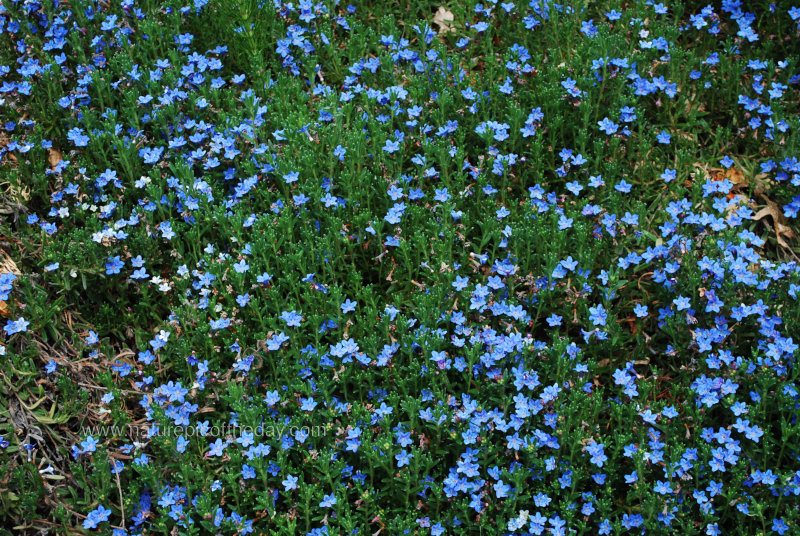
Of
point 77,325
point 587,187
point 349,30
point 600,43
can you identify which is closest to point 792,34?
point 600,43

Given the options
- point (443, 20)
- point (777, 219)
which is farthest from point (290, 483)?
point (443, 20)

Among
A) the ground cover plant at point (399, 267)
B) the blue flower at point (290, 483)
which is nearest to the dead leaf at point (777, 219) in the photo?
the ground cover plant at point (399, 267)

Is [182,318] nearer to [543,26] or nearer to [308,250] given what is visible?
[308,250]

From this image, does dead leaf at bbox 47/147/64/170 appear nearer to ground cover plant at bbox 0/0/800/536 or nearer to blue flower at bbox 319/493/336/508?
ground cover plant at bbox 0/0/800/536

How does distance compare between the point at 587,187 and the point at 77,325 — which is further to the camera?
the point at 587,187

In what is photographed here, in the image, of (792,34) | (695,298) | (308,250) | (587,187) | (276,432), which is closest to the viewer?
(276,432)

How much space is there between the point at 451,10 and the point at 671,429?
3.61m

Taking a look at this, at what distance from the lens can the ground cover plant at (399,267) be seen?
410cm

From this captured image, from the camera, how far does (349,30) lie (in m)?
6.14

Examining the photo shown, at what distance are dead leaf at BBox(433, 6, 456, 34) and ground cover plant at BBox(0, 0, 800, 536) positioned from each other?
4 centimetres

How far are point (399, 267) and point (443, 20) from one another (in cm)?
241

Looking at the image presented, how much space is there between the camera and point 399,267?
4.91 m

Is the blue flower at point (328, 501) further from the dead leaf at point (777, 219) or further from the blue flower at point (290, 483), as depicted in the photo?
the dead leaf at point (777, 219)

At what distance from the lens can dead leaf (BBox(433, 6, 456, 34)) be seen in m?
6.20
